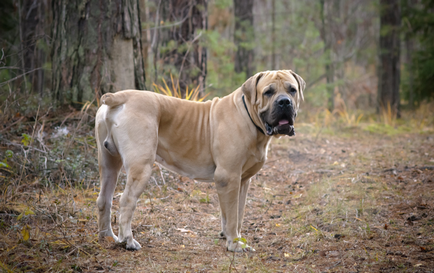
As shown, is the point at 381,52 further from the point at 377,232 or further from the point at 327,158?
the point at 377,232

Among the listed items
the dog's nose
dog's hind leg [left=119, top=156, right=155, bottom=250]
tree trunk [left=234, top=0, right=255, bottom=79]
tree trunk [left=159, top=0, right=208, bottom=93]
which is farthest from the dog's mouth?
tree trunk [left=234, top=0, right=255, bottom=79]

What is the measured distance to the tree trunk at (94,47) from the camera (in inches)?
234

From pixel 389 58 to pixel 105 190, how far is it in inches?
515

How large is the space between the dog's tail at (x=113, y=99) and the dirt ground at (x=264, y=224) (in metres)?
1.22

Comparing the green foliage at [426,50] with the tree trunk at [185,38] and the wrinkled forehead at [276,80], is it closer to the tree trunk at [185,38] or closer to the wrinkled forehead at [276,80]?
the tree trunk at [185,38]

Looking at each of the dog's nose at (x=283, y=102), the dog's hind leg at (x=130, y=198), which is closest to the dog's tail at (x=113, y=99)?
the dog's hind leg at (x=130, y=198)

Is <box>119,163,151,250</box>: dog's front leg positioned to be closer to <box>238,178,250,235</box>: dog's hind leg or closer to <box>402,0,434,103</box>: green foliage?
<box>238,178,250,235</box>: dog's hind leg

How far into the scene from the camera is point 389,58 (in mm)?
13844

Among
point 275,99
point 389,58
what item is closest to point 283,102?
point 275,99

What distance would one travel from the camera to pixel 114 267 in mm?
3031

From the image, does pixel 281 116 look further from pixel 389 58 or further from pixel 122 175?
pixel 389 58

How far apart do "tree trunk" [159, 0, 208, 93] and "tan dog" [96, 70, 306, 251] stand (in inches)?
189

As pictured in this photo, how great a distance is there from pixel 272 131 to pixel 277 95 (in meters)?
0.37

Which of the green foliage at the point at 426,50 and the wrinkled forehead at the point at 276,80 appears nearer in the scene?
the wrinkled forehead at the point at 276,80
